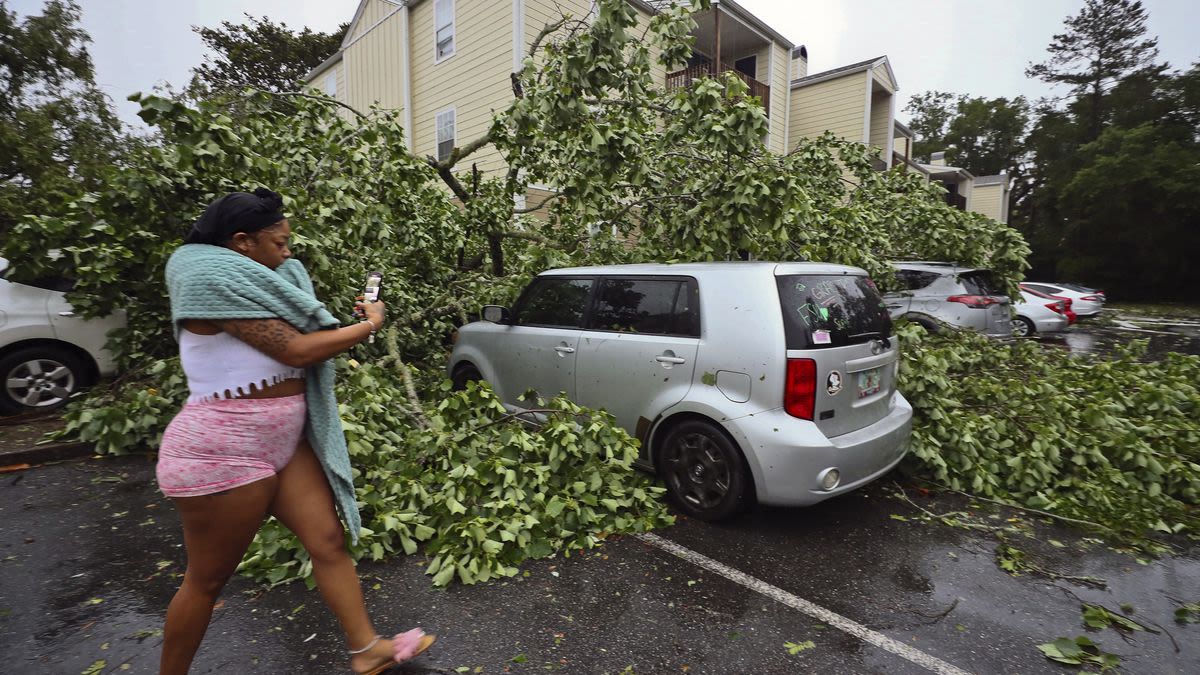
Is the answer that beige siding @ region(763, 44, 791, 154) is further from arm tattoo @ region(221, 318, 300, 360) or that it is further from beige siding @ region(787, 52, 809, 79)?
arm tattoo @ region(221, 318, 300, 360)

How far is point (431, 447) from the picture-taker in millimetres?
4180

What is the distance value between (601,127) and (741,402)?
10.7 ft

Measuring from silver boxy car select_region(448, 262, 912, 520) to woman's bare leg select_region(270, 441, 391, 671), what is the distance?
2243mm

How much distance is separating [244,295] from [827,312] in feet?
10.3

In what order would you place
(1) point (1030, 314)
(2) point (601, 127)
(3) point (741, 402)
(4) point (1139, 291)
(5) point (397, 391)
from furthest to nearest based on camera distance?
(4) point (1139, 291) < (1) point (1030, 314) < (2) point (601, 127) < (5) point (397, 391) < (3) point (741, 402)

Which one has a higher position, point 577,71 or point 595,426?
point 577,71

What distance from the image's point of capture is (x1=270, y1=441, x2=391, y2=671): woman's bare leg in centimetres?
220

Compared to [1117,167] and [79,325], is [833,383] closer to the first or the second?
[79,325]

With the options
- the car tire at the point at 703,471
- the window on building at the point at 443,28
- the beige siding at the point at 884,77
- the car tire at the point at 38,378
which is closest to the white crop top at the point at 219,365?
the car tire at the point at 703,471

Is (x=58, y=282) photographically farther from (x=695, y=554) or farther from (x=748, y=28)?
(x=748, y=28)

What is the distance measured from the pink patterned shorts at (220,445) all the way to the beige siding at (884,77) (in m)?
22.6

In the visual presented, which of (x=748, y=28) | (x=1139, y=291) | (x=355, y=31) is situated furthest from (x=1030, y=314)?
(x=1139, y=291)

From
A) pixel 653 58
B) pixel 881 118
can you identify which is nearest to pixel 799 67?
pixel 881 118

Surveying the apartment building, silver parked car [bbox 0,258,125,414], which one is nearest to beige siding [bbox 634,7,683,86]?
the apartment building
